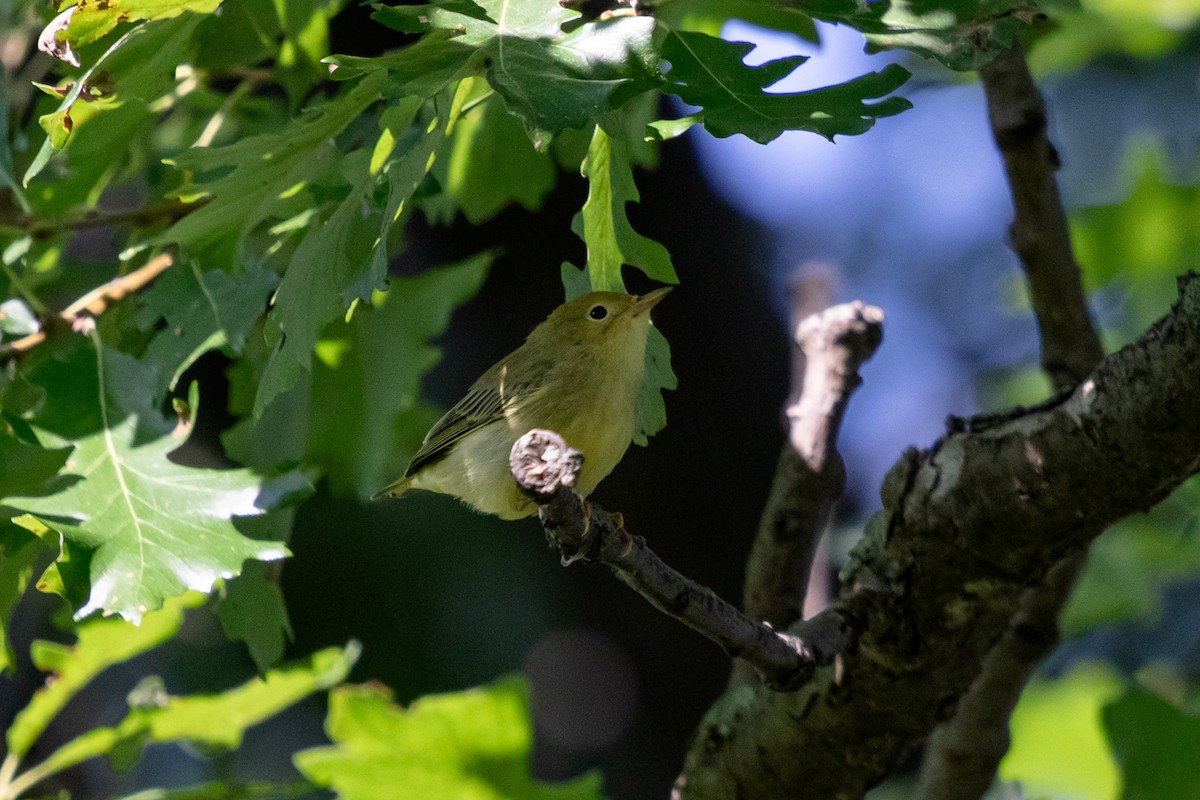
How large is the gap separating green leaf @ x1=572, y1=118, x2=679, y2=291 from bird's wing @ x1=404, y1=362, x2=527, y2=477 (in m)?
0.86

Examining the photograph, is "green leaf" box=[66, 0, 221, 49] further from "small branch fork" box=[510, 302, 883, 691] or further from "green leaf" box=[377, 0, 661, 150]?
"small branch fork" box=[510, 302, 883, 691]

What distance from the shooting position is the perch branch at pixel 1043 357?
2652mm

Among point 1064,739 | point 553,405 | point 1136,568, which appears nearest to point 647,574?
point 553,405

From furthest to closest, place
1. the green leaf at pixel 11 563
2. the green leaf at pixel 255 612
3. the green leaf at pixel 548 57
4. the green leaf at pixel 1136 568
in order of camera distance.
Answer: the green leaf at pixel 1136 568
the green leaf at pixel 255 612
the green leaf at pixel 11 563
the green leaf at pixel 548 57

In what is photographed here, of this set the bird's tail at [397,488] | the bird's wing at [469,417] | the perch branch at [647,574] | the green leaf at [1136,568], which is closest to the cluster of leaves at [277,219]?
the bird's wing at [469,417]

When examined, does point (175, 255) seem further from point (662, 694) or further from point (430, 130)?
point (662, 694)

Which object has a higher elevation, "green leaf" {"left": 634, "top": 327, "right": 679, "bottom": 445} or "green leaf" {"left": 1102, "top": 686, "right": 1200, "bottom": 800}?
"green leaf" {"left": 634, "top": 327, "right": 679, "bottom": 445}

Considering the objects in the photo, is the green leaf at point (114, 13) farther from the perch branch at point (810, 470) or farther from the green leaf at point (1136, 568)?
the green leaf at point (1136, 568)

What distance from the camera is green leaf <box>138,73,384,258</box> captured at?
182 cm

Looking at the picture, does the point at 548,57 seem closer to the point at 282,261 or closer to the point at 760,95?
the point at 760,95

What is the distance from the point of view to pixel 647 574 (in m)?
1.79

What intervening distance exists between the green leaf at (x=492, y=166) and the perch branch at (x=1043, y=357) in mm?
1018

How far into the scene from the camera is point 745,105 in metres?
1.59

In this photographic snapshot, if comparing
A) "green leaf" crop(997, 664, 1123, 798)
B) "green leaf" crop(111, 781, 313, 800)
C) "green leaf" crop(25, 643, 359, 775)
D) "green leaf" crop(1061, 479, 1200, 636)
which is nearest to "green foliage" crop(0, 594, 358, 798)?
"green leaf" crop(25, 643, 359, 775)
